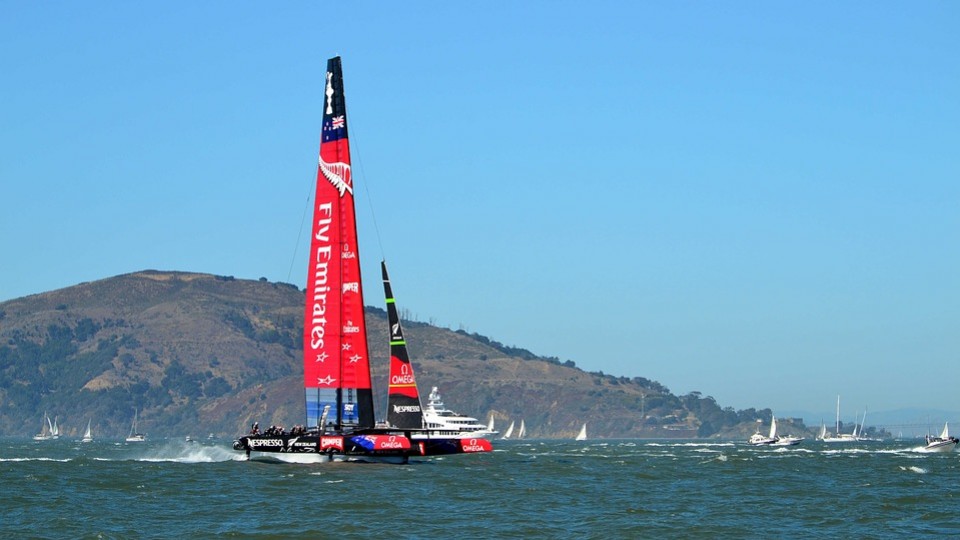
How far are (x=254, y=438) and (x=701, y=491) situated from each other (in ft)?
64.6

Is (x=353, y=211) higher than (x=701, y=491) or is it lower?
higher

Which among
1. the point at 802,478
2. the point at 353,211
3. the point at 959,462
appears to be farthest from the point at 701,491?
the point at 959,462

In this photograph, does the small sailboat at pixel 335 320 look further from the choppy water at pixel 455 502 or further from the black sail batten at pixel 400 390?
the black sail batten at pixel 400 390

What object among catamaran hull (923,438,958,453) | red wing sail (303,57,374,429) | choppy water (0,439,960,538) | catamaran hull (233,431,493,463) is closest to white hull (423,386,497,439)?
catamaran hull (923,438,958,453)

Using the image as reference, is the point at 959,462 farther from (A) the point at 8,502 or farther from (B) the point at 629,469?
(A) the point at 8,502

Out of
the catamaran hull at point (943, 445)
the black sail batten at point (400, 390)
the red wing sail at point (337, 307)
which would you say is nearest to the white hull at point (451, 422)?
the black sail batten at point (400, 390)

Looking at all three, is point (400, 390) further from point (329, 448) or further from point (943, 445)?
point (943, 445)

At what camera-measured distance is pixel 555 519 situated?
41.5m

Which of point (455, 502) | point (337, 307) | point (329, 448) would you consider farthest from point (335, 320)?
point (455, 502)

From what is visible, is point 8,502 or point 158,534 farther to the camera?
point 8,502

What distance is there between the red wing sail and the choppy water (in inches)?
129

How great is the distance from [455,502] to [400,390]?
34.9 meters

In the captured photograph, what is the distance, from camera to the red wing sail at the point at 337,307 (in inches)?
2415

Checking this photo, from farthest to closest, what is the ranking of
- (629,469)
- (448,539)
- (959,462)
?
(959,462), (629,469), (448,539)
